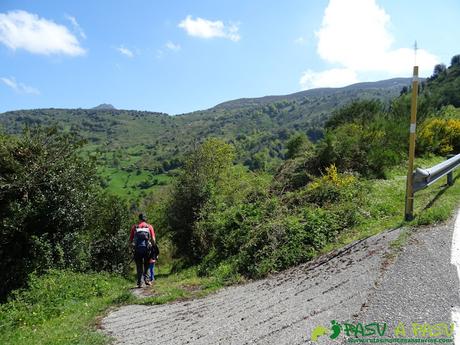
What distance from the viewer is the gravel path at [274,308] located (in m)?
4.67

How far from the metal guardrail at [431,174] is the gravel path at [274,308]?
4.75 ft

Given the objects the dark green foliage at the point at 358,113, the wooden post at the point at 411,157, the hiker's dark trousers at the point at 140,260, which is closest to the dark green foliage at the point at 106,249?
the hiker's dark trousers at the point at 140,260

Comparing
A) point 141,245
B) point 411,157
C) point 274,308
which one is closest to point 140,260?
point 141,245

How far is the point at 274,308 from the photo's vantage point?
552 cm

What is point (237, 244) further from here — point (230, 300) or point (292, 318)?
point (292, 318)

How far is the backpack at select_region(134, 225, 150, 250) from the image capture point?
36.2 ft

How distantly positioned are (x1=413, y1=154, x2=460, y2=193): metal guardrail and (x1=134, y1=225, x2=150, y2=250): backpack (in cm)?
726

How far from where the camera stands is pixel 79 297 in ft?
33.1

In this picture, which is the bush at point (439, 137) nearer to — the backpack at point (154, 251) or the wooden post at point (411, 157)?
the wooden post at point (411, 157)

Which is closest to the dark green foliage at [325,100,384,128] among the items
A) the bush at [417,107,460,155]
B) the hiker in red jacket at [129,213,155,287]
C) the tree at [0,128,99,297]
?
the bush at [417,107,460,155]

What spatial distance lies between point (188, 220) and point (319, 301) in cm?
1423

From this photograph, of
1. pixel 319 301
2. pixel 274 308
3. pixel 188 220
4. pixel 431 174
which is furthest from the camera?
pixel 188 220

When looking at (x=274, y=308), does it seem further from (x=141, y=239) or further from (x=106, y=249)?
(x=106, y=249)

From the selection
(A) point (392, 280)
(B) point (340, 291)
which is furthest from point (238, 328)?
(A) point (392, 280)
